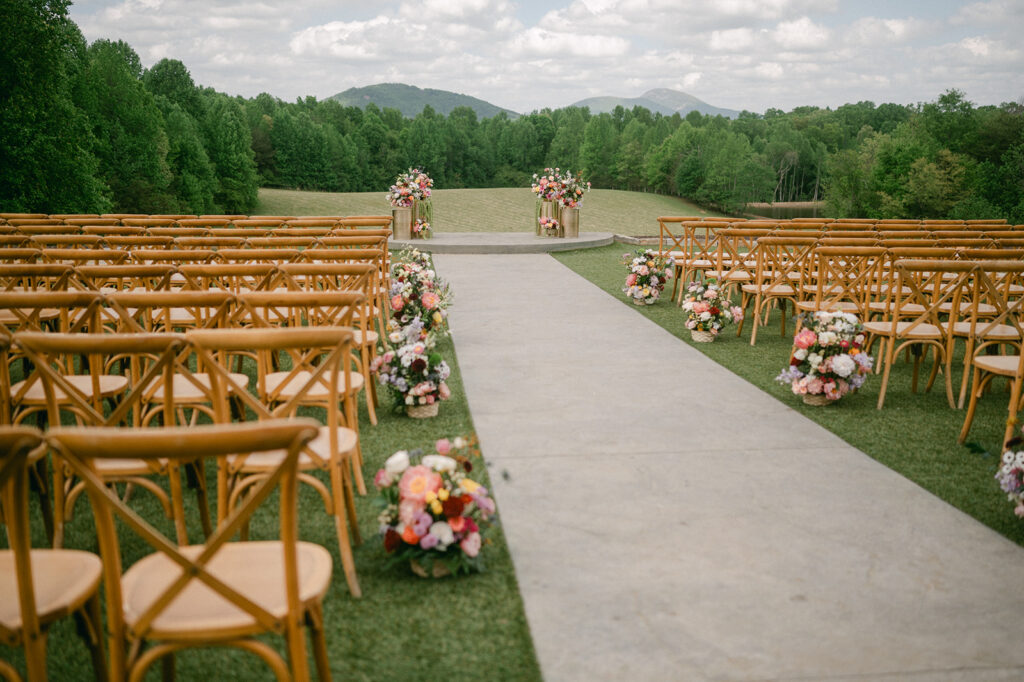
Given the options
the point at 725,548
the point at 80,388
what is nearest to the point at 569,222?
the point at 80,388

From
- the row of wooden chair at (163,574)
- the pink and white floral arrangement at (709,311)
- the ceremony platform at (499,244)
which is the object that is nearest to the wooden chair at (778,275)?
the pink and white floral arrangement at (709,311)

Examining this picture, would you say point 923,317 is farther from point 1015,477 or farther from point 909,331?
point 1015,477

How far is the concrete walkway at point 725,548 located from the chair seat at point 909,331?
3.41 feet

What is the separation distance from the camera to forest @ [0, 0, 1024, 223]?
22.7 m

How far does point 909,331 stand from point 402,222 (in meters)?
12.1

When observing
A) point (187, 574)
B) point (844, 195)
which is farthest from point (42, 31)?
point (844, 195)

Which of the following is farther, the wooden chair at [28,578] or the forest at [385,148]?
the forest at [385,148]

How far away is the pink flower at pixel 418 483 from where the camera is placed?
3004 mm

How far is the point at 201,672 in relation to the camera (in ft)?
8.03

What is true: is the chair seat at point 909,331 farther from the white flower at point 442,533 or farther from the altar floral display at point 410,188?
the altar floral display at point 410,188

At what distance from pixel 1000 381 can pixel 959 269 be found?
2031 millimetres

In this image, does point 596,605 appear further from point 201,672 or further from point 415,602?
point 201,672

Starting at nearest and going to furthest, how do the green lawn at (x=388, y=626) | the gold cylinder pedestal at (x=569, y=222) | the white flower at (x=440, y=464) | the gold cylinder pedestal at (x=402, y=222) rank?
the green lawn at (x=388, y=626) → the white flower at (x=440, y=464) → the gold cylinder pedestal at (x=402, y=222) → the gold cylinder pedestal at (x=569, y=222)

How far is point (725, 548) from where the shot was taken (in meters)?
3.25
